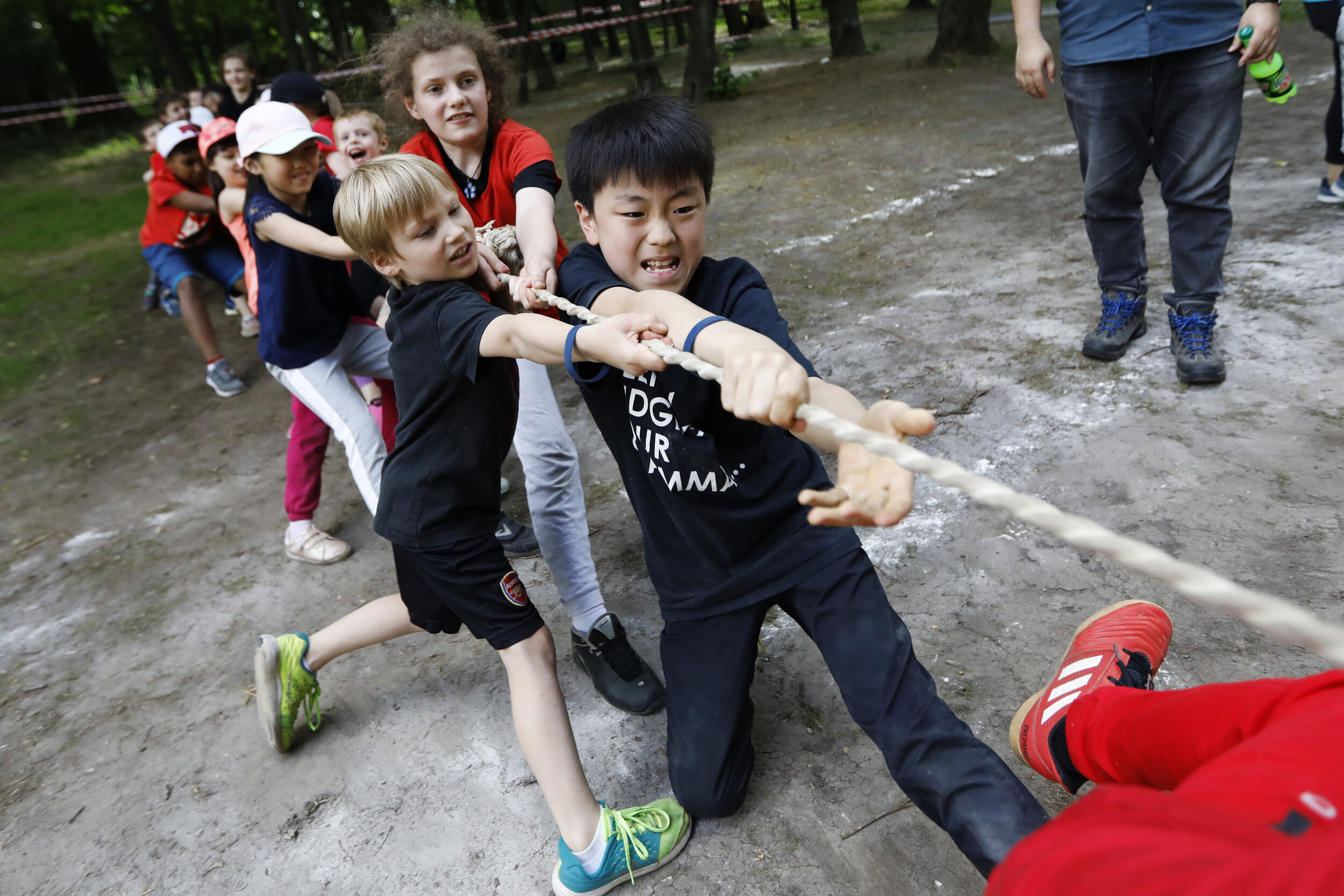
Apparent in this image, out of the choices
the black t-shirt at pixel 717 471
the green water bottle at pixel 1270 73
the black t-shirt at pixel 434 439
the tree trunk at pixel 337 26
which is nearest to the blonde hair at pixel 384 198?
the black t-shirt at pixel 434 439

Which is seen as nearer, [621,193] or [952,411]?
[621,193]

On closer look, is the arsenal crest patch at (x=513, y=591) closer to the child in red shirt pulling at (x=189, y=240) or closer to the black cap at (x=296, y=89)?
the black cap at (x=296, y=89)

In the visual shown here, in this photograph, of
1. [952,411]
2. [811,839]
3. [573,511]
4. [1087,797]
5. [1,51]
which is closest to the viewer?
[1087,797]

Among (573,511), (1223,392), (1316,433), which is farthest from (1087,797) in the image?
(1223,392)

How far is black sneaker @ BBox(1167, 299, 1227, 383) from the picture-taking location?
2.91 meters

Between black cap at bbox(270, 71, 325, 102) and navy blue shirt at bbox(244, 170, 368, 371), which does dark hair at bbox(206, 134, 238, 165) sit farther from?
navy blue shirt at bbox(244, 170, 368, 371)

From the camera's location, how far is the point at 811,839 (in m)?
1.75

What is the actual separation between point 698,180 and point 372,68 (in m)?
1.76

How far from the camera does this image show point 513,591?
1.94 metres

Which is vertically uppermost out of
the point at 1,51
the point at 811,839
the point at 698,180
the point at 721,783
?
the point at 1,51

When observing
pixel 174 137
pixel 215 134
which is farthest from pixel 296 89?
pixel 174 137

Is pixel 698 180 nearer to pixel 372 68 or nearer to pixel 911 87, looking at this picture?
pixel 372 68

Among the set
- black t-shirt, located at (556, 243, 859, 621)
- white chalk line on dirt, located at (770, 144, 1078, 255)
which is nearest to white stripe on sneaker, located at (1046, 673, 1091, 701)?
black t-shirt, located at (556, 243, 859, 621)

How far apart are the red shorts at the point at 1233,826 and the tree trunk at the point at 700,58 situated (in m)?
10.8
